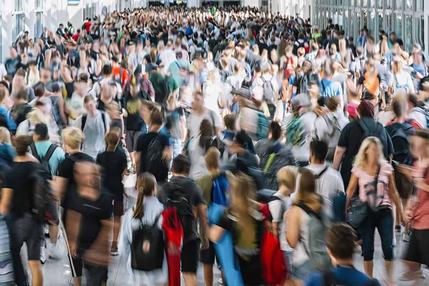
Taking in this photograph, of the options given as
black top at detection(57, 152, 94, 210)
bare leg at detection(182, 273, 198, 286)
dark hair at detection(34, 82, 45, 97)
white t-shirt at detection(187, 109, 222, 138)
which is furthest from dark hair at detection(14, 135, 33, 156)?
dark hair at detection(34, 82, 45, 97)

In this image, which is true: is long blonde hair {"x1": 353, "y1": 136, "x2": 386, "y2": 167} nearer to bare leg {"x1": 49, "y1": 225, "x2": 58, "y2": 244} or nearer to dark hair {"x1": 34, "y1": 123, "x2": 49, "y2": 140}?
dark hair {"x1": 34, "y1": 123, "x2": 49, "y2": 140}

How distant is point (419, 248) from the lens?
8477mm

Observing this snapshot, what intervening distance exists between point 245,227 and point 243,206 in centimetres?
15

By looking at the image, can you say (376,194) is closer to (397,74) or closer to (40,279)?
(40,279)

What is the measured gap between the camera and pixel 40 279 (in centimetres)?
891

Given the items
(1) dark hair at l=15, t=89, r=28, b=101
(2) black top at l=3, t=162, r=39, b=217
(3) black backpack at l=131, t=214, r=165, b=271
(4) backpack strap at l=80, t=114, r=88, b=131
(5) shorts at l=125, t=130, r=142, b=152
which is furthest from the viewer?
(5) shorts at l=125, t=130, r=142, b=152

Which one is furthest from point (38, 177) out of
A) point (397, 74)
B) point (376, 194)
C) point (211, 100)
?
point (397, 74)

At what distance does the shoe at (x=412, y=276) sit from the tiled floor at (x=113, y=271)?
0.05m

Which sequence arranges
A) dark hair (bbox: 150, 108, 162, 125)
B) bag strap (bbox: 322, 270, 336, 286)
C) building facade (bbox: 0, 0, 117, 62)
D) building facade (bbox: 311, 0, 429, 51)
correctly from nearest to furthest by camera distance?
bag strap (bbox: 322, 270, 336, 286) < dark hair (bbox: 150, 108, 162, 125) < building facade (bbox: 311, 0, 429, 51) < building facade (bbox: 0, 0, 117, 62)

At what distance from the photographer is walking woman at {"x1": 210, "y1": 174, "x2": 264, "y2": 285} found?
7664 mm

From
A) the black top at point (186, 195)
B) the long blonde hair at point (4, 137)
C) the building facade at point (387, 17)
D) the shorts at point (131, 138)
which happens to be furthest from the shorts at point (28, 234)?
the building facade at point (387, 17)

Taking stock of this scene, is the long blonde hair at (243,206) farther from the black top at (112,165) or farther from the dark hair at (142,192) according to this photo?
the black top at (112,165)

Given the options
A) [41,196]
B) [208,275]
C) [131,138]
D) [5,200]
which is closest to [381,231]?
[208,275]

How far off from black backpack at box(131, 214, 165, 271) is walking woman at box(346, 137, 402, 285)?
193 centimetres
